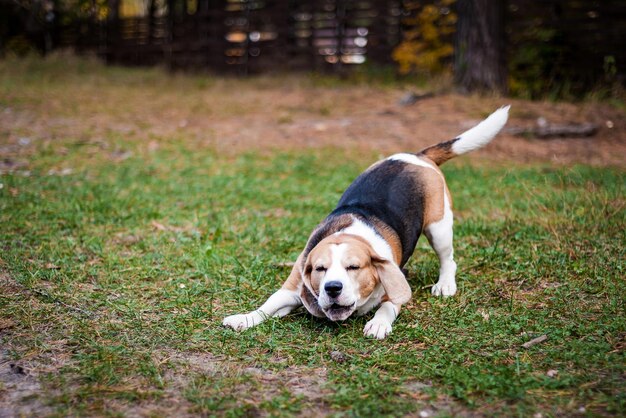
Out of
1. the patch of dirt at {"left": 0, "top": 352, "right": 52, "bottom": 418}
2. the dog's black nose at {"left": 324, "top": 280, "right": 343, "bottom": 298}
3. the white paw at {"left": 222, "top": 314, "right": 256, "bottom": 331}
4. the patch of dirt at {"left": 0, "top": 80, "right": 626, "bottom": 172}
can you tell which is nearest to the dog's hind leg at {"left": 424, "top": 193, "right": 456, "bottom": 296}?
the dog's black nose at {"left": 324, "top": 280, "right": 343, "bottom": 298}

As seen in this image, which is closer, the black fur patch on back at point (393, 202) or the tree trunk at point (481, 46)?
the black fur patch on back at point (393, 202)

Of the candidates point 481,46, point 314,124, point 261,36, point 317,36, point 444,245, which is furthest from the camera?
point 261,36

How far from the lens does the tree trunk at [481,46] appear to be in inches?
444

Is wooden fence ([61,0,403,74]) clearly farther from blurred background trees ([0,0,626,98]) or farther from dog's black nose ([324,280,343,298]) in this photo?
dog's black nose ([324,280,343,298])

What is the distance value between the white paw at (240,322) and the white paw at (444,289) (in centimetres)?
143

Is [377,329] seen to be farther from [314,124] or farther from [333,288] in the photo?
[314,124]

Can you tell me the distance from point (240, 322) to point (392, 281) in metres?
1.01

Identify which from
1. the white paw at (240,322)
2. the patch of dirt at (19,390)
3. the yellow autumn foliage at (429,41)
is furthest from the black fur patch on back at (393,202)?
the yellow autumn foliage at (429,41)

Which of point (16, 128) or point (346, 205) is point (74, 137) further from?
point (346, 205)

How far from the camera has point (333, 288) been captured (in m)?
3.64

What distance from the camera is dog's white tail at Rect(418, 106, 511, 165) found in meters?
4.99

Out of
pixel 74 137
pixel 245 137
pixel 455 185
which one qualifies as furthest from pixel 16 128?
pixel 455 185

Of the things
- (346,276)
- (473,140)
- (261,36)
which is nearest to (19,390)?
(346,276)

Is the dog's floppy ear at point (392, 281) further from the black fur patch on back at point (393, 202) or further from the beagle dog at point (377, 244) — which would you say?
the black fur patch on back at point (393, 202)
